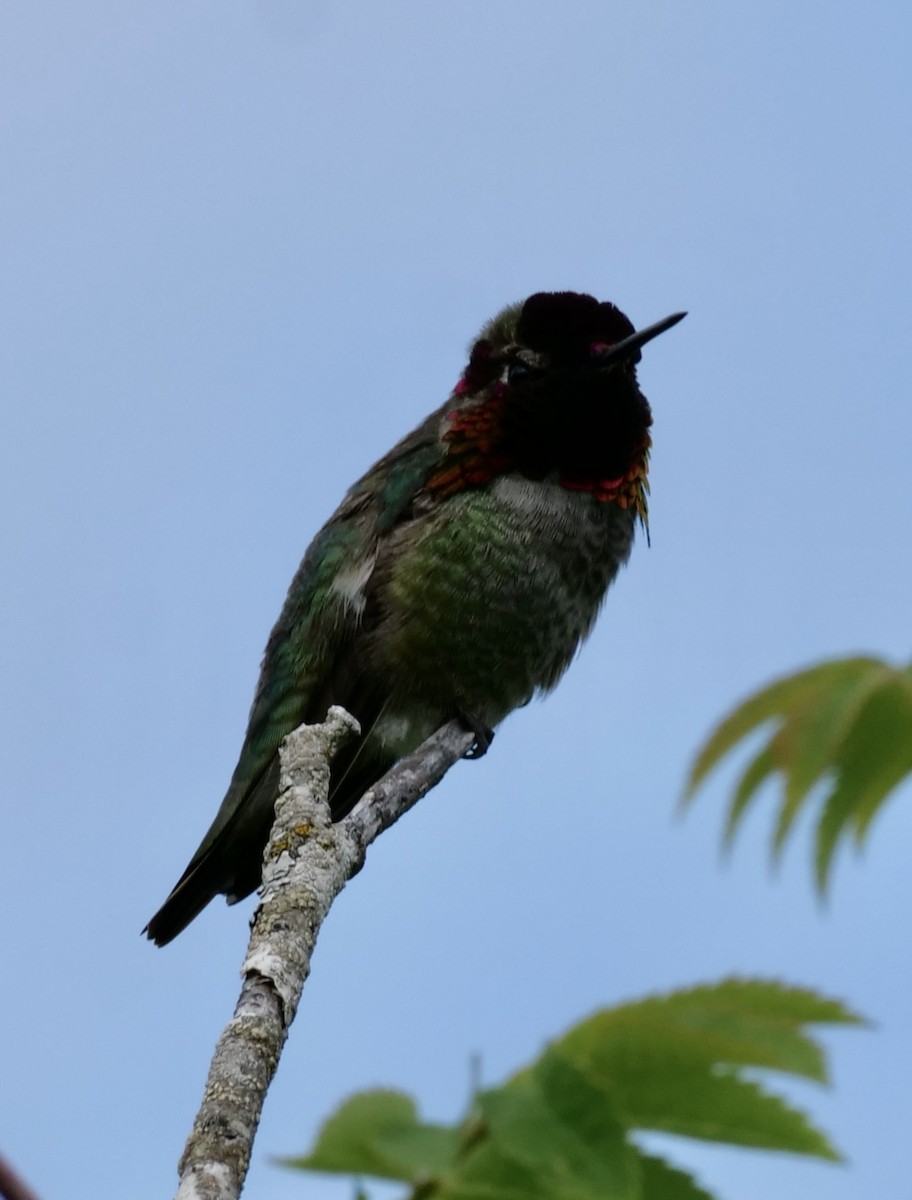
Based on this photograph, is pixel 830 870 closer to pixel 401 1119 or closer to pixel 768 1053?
pixel 768 1053

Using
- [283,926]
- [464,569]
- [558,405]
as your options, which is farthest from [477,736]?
[283,926]

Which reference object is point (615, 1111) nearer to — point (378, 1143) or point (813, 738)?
point (378, 1143)

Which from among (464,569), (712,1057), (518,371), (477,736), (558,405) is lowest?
(712,1057)

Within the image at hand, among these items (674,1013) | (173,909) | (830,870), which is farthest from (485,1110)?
(173,909)

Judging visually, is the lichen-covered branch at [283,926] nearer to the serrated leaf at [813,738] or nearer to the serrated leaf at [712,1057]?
the serrated leaf at [712,1057]

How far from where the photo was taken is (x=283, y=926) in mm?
3516

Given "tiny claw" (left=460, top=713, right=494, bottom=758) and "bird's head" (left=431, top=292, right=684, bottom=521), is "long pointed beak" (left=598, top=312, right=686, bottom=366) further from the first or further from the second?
"tiny claw" (left=460, top=713, right=494, bottom=758)

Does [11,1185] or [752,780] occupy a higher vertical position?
[752,780]

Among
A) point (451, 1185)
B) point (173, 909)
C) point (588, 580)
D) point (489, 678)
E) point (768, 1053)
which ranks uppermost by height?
point (588, 580)

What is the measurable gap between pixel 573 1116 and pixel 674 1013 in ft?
0.38

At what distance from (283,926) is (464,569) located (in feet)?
11.4

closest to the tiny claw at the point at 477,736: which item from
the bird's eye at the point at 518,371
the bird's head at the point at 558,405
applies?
the bird's head at the point at 558,405

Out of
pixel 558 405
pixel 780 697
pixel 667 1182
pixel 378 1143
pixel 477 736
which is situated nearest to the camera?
pixel 378 1143

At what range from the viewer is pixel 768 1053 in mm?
1147
